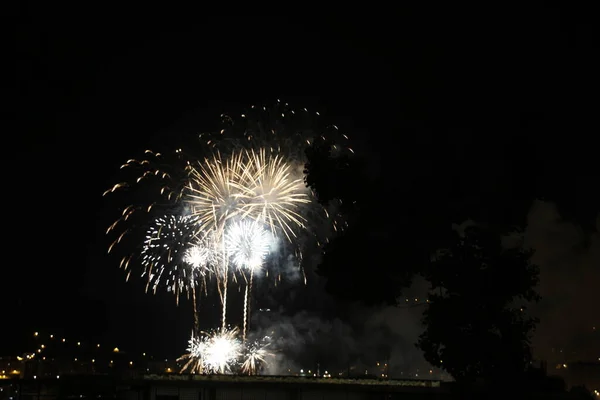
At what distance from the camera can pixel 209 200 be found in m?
38.4

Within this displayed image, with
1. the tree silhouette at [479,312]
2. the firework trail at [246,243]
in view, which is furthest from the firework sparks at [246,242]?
the tree silhouette at [479,312]

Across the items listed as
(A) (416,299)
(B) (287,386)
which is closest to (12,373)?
(A) (416,299)

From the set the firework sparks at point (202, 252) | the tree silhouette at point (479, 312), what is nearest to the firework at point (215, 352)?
the firework sparks at point (202, 252)

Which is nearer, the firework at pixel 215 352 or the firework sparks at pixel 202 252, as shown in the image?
the firework sparks at pixel 202 252

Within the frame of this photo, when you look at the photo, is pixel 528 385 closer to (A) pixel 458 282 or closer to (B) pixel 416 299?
(A) pixel 458 282

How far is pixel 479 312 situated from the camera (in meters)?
20.6

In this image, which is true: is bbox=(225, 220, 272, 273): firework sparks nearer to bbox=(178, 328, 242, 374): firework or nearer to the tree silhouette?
bbox=(178, 328, 242, 374): firework

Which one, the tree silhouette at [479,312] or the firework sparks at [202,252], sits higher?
the firework sparks at [202,252]

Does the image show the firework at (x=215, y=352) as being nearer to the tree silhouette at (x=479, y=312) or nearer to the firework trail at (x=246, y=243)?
the firework trail at (x=246, y=243)

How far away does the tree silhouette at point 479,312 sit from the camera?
20203mm

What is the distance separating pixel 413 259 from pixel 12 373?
73936 mm

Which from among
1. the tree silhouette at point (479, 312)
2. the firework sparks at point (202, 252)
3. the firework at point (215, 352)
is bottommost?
the tree silhouette at point (479, 312)

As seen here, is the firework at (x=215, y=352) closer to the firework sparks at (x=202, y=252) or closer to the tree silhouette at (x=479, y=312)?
the firework sparks at (x=202, y=252)

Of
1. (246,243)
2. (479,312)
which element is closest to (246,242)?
(246,243)
